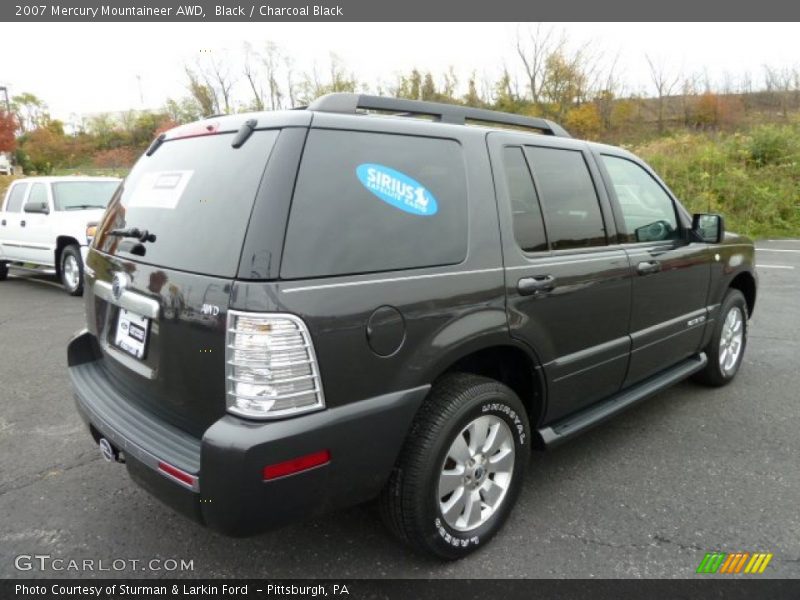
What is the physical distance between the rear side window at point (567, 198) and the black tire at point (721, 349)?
1.71 metres

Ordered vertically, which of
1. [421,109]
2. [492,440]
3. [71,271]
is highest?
[421,109]

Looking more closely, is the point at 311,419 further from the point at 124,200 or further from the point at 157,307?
the point at 124,200

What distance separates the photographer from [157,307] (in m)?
2.07

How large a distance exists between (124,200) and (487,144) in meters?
1.73

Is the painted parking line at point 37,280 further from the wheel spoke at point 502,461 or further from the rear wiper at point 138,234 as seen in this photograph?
the wheel spoke at point 502,461

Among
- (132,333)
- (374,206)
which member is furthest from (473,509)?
(132,333)

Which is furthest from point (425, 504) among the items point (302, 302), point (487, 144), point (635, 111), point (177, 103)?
point (177, 103)

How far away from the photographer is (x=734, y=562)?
233cm

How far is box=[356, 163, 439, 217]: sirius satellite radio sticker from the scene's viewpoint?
82.1 inches

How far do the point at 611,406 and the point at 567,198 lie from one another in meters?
1.16

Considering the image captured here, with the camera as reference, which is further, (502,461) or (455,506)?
(502,461)

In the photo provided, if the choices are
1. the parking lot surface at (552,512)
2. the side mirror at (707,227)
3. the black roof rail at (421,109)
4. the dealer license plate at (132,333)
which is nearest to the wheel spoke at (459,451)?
the parking lot surface at (552,512)

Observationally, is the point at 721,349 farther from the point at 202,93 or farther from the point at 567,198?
the point at 202,93

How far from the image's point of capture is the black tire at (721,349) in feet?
13.5
